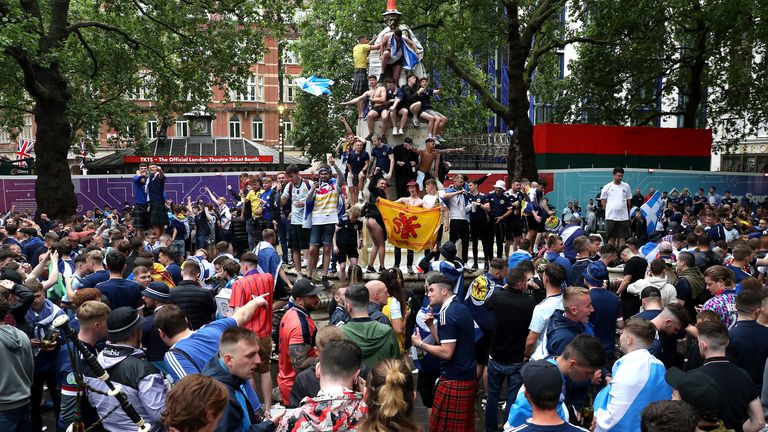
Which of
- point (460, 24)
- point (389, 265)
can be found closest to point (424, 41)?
point (460, 24)

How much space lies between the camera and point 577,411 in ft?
16.7

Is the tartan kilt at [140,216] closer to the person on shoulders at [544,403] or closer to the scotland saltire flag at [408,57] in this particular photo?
the scotland saltire flag at [408,57]

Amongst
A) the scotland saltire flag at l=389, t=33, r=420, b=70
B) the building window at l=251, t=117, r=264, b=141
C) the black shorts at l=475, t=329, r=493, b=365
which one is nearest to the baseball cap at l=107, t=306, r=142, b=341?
the black shorts at l=475, t=329, r=493, b=365

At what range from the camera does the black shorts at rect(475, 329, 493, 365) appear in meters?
6.99

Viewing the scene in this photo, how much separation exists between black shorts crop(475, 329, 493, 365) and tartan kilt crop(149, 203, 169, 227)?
9.34m

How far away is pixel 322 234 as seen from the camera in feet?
38.0

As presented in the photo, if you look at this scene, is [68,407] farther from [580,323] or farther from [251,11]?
[251,11]

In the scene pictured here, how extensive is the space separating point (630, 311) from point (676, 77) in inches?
978

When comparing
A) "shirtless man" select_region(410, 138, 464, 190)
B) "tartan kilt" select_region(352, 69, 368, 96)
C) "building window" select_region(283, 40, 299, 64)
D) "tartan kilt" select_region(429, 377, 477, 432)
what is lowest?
"tartan kilt" select_region(429, 377, 477, 432)

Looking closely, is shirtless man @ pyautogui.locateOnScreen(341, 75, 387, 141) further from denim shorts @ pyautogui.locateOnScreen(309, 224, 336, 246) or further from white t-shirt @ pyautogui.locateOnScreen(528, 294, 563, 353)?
white t-shirt @ pyautogui.locateOnScreen(528, 294, 563, 353)

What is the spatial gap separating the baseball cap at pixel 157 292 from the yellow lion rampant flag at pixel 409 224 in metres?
5.56

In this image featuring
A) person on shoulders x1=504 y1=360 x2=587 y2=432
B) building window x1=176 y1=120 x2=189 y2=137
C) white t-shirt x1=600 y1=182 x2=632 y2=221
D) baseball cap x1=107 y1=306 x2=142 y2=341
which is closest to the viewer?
person on shoulders x1=504 y1=360 x2=587 y2=432

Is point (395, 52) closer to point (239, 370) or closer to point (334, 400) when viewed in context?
point (239, 370)

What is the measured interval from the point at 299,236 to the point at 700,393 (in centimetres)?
898
